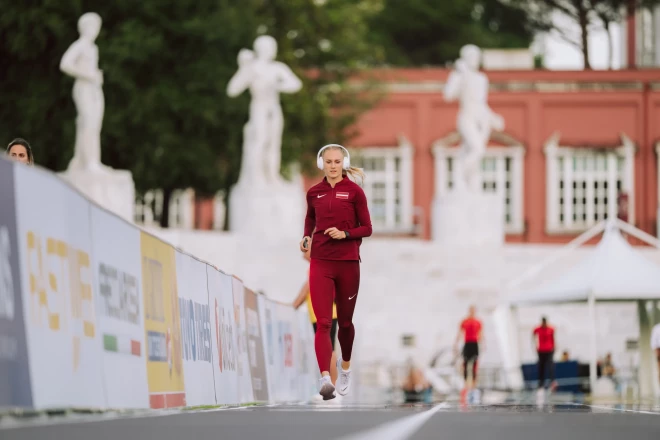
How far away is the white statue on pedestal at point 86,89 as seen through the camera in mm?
35469

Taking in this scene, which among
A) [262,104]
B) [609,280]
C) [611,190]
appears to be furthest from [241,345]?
[611,190]

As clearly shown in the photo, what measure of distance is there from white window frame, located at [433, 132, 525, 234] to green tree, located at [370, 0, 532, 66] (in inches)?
327

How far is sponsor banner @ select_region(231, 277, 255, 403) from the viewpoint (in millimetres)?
14555

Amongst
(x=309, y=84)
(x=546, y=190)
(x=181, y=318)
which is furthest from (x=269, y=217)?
(x=181, y=318)

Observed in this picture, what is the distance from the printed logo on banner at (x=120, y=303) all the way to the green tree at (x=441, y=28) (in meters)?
51.9

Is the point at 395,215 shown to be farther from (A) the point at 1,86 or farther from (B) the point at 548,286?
(B) the point at 548,286

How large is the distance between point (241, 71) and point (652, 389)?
13333 mm

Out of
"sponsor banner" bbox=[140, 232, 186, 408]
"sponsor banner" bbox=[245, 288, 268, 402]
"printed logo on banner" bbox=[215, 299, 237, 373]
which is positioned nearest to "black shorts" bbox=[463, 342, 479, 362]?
"sponsor banner" bbox=[245, 288, 268, 402]

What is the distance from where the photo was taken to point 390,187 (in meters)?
54.8

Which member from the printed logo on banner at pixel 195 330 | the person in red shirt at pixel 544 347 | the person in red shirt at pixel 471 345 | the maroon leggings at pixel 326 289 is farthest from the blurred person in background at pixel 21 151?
the person in red shirt at pixel 544 347

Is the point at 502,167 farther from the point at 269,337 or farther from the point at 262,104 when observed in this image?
the point at 269,337

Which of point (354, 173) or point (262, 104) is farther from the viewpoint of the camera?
point (262, 104)

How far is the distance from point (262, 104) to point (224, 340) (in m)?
26.5

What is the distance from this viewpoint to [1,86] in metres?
43.2
